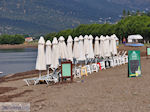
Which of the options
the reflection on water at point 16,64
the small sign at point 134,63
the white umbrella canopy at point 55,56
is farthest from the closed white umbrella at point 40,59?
the reflection on water at point 16,64

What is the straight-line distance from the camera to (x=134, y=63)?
19156mm

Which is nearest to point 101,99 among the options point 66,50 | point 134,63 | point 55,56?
point 134,63

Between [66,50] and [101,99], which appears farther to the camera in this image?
[66,50]

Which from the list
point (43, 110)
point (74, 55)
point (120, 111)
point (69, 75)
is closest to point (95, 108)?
point (120, 111)

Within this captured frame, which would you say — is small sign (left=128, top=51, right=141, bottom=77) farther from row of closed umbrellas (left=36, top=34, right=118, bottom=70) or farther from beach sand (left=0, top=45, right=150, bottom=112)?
Result: row of closed umbrellas (left=36, top=34, right=118, bottom=70)

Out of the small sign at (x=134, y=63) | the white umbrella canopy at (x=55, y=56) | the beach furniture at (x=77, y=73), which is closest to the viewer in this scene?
the small sign at (x=134, y=63)

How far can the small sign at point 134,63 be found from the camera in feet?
62.4

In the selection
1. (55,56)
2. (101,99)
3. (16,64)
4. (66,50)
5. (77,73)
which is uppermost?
(66,50)

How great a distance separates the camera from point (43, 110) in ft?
40.2

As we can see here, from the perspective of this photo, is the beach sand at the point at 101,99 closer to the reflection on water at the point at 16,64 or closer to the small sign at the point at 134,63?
the small sign at the point at 134,63

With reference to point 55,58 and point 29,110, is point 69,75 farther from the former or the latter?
point 29,110

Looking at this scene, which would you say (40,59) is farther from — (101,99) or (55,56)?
(101,99)

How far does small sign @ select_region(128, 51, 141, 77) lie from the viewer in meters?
19.0

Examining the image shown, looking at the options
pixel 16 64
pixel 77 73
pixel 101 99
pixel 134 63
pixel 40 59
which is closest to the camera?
pixel 101 99
